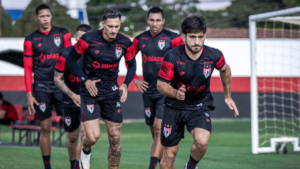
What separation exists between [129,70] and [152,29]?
111 centimetres

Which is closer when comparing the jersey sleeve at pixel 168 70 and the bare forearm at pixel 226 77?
the jersey sleeve at pixel 168 70

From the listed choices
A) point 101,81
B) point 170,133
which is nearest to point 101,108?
point 101,81

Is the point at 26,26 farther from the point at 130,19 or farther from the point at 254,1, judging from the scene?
the point at 254,1

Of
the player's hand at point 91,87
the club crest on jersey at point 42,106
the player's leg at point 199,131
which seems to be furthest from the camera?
the club crest on jersey at point 42,106

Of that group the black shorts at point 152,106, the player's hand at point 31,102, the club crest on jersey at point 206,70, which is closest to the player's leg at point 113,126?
the black shorts at point 152,106

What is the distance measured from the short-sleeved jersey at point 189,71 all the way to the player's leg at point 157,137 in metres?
1.69

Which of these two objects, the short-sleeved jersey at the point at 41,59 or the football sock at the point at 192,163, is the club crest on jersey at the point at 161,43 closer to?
the short-sleeved jersey at the point at 41,59

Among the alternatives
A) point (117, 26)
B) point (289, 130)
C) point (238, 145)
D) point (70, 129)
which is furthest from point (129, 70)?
point (289, 130)

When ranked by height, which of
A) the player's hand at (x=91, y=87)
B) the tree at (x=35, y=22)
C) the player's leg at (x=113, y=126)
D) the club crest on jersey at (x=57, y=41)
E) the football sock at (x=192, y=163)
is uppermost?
the tree at (x=35, y=22)

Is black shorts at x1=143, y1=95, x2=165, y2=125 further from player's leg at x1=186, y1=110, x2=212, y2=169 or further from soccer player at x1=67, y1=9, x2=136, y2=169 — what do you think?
player's leg at x1=186, y1=110, x2=212, y2=169

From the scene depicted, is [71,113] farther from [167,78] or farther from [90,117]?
[167,78]

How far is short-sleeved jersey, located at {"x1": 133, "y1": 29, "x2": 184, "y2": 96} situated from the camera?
7.96m

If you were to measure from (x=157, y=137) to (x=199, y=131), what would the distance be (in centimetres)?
189

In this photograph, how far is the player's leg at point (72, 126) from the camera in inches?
312
